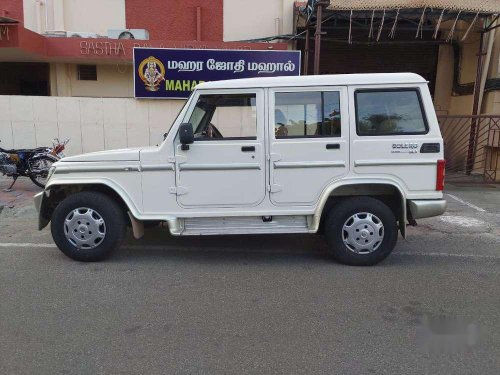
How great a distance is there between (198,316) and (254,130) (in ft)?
6.88

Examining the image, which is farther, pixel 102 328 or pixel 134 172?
pixel 134 172

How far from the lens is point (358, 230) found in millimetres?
4785

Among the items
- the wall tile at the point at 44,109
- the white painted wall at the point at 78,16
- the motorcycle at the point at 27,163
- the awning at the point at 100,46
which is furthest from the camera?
the white painted wall at the point at 78,16

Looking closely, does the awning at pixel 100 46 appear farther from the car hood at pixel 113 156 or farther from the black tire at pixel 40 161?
the car hood at pixel 113 156

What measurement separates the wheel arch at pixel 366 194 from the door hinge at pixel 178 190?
58.7 inches

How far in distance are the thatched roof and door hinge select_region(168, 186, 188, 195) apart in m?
6.48

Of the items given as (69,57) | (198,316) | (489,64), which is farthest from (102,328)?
(489,64)

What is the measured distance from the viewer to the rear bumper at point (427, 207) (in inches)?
185

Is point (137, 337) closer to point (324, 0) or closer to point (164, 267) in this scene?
point (164, 267)

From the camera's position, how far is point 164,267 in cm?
488

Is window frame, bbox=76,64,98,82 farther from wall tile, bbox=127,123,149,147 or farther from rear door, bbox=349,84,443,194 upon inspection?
rear door, bbox=349,84,443,194

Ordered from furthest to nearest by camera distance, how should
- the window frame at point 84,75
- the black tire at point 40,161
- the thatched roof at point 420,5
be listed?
1. the window frame at point 84,75
2. the thatched roof at point 420,5
3. the black tire at point 40,161

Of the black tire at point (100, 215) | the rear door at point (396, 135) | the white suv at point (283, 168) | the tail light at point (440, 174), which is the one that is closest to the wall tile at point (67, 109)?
the white suv at point (283, 168)

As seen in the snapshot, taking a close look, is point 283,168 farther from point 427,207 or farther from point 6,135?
point 6,135
